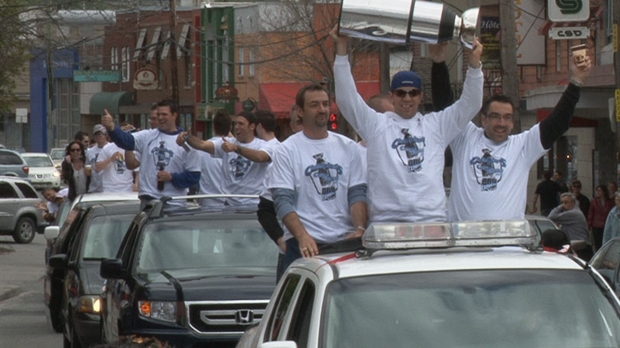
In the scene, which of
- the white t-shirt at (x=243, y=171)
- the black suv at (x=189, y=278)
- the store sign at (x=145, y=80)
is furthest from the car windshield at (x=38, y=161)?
the black suv at (x=189, y=278)

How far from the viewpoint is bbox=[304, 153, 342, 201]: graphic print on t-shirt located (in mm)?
8133

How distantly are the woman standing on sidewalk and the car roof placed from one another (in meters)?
19.2

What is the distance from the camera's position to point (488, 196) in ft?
25.1

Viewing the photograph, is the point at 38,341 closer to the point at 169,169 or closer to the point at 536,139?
the point at 169,169

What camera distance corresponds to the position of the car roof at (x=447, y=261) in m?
5.80

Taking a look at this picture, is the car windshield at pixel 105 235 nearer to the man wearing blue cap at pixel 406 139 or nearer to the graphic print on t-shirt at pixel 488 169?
the man wearing blue cap at pixel 406 139

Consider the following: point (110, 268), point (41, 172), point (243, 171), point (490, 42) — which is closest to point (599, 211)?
point (490, 42)

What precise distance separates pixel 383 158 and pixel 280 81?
45250 millimetres

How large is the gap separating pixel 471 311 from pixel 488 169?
7.00ft

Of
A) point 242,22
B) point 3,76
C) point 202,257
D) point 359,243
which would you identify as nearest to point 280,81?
point 242,22

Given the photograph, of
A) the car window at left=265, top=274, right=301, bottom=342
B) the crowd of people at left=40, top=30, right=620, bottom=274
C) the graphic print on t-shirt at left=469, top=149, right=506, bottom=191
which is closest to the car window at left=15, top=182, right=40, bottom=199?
the crowd of people at left=40, top=30, right=620, bottom=274

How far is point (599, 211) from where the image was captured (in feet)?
82.0

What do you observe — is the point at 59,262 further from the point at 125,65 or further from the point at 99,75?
the point at 125,65

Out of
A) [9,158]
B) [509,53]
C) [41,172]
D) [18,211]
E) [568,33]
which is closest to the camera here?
[509,53]
